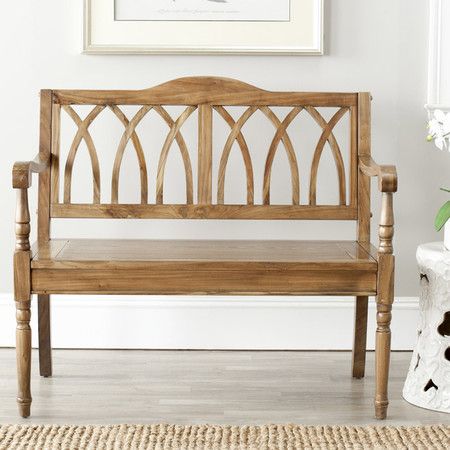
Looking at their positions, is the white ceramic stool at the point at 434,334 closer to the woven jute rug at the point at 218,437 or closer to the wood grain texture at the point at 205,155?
the woven jute rug at the point at 218,437

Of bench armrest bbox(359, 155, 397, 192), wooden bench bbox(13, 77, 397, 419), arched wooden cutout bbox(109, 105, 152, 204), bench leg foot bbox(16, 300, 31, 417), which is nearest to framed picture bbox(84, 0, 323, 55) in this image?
wooden bench bbox(13, 77, 397, 419)

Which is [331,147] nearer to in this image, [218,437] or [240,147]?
[240,147]

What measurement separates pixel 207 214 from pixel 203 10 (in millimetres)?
683

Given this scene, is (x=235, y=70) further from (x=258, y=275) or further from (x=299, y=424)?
(x=299, y=424)

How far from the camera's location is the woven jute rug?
6.57ft

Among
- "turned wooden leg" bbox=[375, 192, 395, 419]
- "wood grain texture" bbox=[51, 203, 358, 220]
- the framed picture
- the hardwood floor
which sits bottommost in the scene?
the hardwood floor

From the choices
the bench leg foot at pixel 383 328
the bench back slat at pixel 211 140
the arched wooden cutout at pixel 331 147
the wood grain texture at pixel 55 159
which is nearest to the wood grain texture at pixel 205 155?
the bench back slat at pixel 211 140

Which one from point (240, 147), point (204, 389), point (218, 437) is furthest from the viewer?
point (240, 147)

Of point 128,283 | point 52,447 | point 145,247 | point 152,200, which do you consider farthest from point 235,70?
point 52,447

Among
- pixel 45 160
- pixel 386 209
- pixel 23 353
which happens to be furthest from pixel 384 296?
pixel 45 160

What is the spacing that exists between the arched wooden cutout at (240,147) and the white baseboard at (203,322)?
1.50 feet

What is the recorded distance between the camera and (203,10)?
2740 mm

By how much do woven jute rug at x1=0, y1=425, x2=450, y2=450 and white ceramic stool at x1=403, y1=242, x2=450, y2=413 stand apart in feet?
0.56

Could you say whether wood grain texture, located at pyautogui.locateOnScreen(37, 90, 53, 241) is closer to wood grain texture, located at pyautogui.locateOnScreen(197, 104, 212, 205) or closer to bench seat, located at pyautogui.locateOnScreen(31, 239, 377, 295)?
bench seat, located at pyautogui.locateOnScreen(31, 239, 377, 295)
